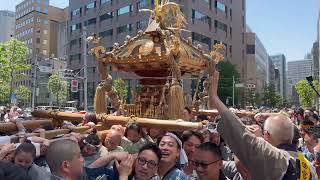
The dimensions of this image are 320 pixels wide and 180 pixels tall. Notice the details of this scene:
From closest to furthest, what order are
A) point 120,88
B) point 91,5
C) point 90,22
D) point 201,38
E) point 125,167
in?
point 125,167 → point 120,88 → point 201,38 → point 90,22 → point 91,5

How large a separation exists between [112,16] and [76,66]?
1154 centimetres

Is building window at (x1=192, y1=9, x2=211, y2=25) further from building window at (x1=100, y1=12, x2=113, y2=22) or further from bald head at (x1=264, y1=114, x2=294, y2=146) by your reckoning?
bald head at (x1=264, y1=114, x2=294, y2=146)

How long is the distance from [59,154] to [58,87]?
6242cm

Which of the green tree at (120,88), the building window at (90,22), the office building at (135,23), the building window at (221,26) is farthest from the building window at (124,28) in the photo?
the green tree at (120,88)

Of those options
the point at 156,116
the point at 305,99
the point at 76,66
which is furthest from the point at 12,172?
the point at 305,99

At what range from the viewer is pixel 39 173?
10.7 ft

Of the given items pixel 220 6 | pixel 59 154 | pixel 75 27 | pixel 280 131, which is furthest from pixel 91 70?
pixel 280 131

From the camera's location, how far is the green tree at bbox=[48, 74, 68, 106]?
207ft

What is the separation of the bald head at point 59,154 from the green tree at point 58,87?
202 ft

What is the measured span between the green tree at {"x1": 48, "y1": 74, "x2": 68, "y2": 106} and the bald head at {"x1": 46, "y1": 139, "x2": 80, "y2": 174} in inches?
2428

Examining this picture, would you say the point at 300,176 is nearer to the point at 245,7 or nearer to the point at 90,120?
the point at 90,120

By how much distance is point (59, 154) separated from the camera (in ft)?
9.78

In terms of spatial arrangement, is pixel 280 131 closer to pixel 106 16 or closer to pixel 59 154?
pixel 59 154

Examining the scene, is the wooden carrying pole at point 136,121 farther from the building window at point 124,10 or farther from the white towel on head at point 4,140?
the building window at point 124,10
